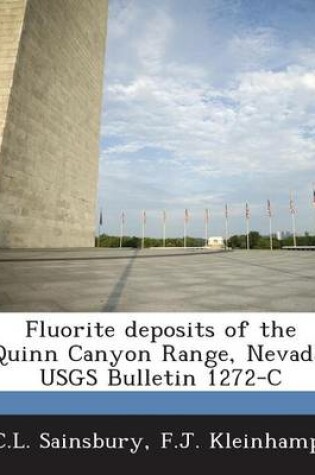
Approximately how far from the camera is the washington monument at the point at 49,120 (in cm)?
1589

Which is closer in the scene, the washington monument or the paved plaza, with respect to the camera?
the paved plaza

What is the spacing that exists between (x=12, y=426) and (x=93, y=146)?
25690 millimetres

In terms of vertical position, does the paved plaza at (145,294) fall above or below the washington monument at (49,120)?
below

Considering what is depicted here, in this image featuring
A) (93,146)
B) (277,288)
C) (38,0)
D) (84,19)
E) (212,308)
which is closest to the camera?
(212,308)

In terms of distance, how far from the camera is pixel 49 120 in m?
19.2

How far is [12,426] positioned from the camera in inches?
95.1

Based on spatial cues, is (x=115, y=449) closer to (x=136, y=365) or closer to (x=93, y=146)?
(x=136, y=365)

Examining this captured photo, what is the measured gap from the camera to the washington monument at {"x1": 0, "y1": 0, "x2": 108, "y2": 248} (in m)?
15.9

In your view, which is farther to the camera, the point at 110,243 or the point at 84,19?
the point at 110,243

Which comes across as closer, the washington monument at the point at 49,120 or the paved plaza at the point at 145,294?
the paved plaza at the point at 145,294

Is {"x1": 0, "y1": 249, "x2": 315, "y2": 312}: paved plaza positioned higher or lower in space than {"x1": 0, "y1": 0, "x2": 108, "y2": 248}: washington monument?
lower

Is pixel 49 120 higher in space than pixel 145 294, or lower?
higher

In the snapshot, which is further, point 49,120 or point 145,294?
point 49,120

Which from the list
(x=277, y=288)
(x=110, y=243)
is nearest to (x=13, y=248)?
(x=277, y=288)
